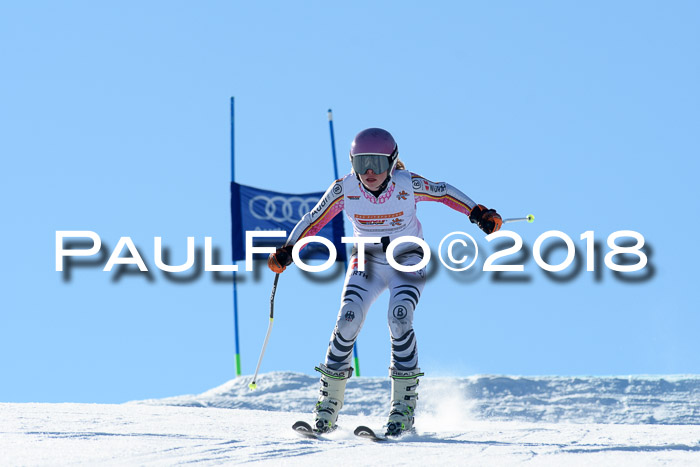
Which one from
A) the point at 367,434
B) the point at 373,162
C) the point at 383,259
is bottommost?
the point at 367,434

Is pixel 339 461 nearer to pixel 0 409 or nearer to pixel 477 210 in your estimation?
pixel 477 210

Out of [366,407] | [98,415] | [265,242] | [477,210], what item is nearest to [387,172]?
[477,210]

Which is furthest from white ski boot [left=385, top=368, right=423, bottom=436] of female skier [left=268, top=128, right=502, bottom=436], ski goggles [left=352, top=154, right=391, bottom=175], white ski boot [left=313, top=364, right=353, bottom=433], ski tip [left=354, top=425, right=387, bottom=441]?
ski goggles [left=352, top=154, right=391, bottom=175]

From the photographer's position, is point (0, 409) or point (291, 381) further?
point (291, 381)

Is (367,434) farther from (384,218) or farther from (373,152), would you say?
(373,152)

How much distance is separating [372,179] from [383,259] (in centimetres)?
56

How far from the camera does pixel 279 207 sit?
56.8 feet

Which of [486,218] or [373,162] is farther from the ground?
[373,162]

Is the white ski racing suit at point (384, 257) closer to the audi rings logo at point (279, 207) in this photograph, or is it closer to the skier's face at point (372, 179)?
the skier's face at point (372, 179)

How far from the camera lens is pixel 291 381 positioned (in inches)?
544

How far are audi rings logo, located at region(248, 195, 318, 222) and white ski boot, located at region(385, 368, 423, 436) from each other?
11066 mm

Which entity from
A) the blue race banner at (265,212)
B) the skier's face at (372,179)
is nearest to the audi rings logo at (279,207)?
the blue race banner at (265,212)

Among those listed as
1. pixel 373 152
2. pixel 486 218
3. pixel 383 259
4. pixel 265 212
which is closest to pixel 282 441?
pixel 383 259

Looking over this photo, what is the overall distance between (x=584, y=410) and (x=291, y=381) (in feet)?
14.2
